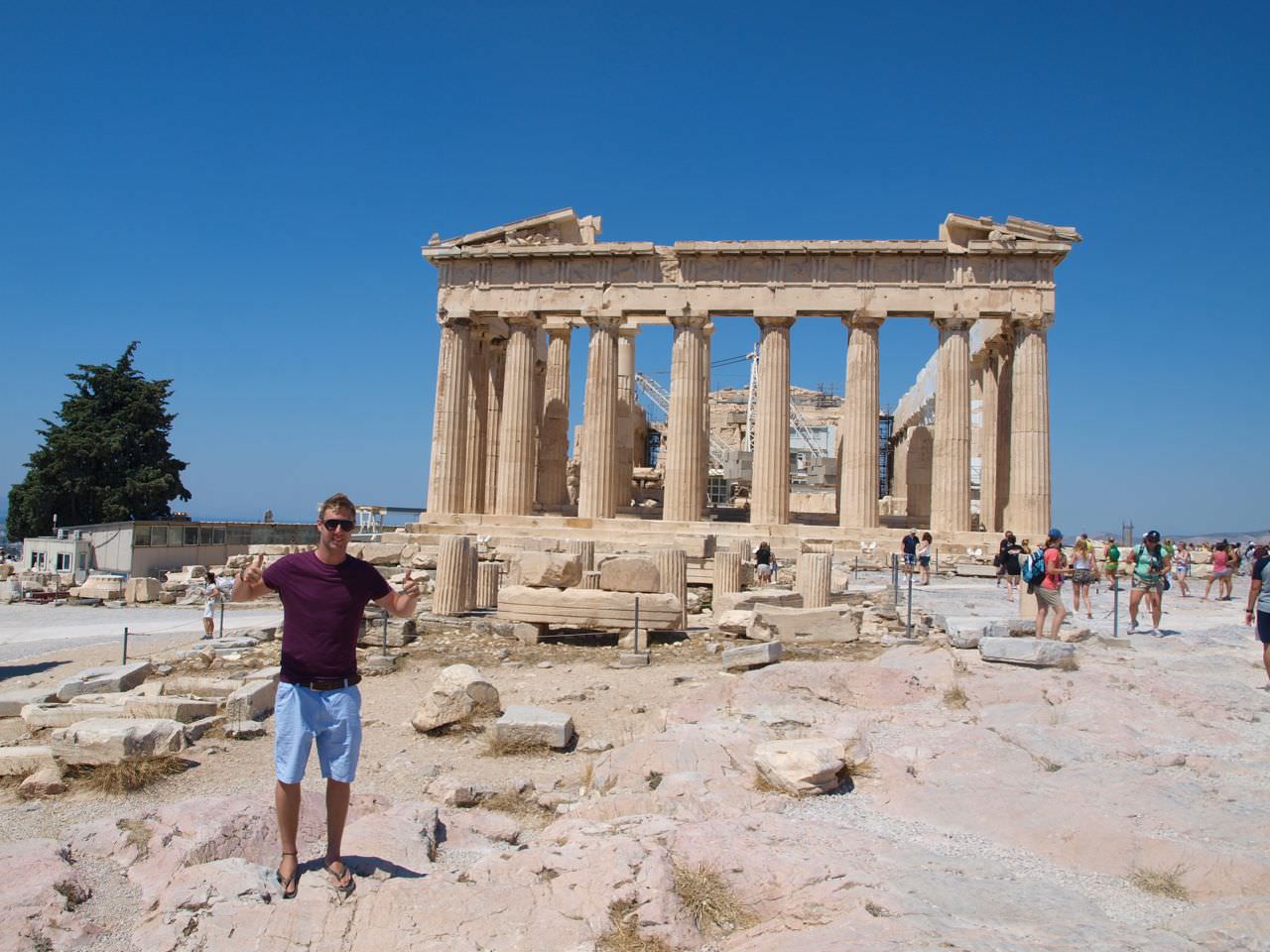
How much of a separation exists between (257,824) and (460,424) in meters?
27.3

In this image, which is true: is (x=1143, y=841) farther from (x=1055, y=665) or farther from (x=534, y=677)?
(x=534, y=677)

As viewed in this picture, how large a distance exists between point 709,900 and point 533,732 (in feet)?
14.9

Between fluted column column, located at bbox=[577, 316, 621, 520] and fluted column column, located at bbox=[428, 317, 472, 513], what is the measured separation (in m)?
4.40

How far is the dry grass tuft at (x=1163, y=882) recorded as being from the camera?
5012mm

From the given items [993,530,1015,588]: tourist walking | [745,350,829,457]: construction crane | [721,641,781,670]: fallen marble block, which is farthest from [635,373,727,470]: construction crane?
[721,641,781,670]: fallen marble block

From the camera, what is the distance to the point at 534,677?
522 inches

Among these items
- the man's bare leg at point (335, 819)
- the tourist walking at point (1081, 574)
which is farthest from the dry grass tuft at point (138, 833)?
the tourist walking at point (1081, 574)

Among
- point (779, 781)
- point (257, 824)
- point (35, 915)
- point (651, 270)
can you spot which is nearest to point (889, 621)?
point (779, 781)

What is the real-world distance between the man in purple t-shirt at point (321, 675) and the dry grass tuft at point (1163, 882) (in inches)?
168

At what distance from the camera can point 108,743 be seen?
7992mm

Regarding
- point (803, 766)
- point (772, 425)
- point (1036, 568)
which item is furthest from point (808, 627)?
point (772, 425)

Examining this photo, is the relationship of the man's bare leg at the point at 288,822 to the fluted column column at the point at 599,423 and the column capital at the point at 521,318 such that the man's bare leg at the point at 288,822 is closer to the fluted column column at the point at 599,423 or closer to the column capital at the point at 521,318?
the fluted column column at the point at 599,423

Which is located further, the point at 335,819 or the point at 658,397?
the point at 658,397

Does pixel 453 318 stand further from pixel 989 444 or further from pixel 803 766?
pixel 803 766
